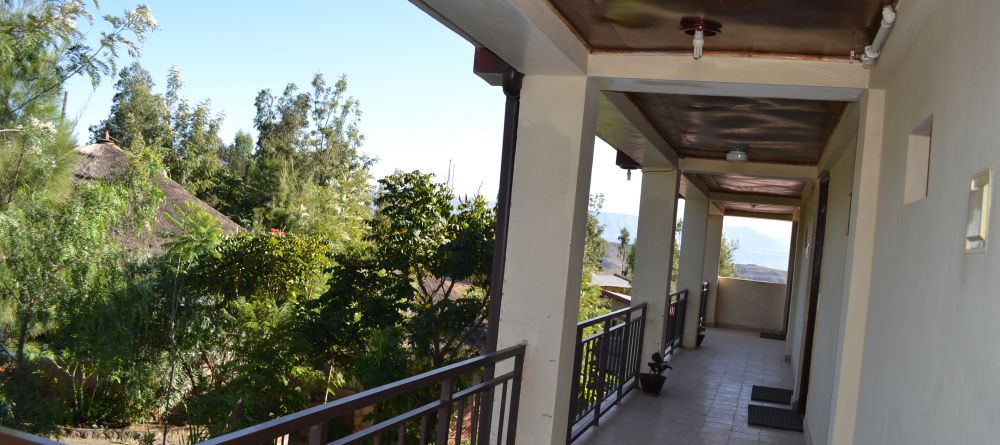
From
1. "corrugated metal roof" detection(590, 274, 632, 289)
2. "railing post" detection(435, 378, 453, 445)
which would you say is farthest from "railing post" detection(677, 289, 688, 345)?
"corrugated metal roof" detection(590, 274, 632, 289)

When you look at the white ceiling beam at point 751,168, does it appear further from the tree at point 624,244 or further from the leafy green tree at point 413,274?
the tree at point 624,244

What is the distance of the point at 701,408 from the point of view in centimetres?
689

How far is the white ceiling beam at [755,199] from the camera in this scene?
12.0 meters

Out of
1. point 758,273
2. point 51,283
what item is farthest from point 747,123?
point 758,273

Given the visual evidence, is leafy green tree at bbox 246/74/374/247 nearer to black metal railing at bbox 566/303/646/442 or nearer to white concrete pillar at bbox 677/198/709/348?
white concrete pillar at bbox 677/198/709/348

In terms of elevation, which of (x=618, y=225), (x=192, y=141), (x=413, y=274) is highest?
(x=618, y=225)

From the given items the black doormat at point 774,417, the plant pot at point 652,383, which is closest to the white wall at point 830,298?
the black doormat at point 774,417

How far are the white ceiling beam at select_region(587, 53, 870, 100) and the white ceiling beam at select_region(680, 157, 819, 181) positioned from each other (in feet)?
14.1

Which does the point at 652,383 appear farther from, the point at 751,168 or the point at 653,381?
the point at 751,168

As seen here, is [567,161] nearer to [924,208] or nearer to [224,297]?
[924,208]

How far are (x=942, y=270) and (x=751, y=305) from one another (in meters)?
14.2

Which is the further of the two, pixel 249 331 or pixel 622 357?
pixel 249 331

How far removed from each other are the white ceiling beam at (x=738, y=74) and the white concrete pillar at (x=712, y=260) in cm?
1117

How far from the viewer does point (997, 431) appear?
155 cm
